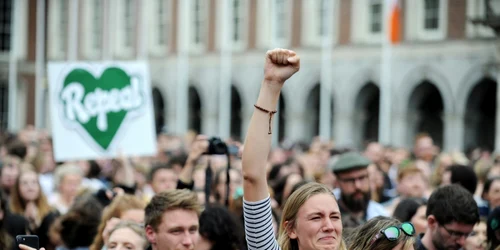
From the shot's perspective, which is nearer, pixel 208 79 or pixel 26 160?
pixel 26 160

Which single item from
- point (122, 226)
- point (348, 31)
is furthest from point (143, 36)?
point (122, 226)

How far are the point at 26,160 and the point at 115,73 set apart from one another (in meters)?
2.42

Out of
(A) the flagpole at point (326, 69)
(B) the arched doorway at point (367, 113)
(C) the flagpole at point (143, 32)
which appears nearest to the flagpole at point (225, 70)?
(C) the flagpole at point (143, 32)

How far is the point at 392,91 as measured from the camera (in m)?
28.9

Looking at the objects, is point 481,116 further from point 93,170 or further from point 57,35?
point 57,35

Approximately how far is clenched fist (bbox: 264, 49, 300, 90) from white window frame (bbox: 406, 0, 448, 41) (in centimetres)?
2491

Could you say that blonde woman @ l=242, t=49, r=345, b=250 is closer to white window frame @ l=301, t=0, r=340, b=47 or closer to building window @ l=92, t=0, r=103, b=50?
white window frame @ l=301, t=0, r=340, b=47

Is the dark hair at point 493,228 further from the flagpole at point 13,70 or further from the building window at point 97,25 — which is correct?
the flagpole at point 13,70

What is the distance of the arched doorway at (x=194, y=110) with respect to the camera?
38.6 metres

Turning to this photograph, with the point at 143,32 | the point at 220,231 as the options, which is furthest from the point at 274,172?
the point at 143,32

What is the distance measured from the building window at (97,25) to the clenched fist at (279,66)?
37710 millimetres

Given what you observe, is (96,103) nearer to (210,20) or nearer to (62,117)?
(62,117)

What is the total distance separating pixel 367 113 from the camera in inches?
Result: 1251

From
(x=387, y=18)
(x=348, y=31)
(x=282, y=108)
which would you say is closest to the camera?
(x=387, y=18)
